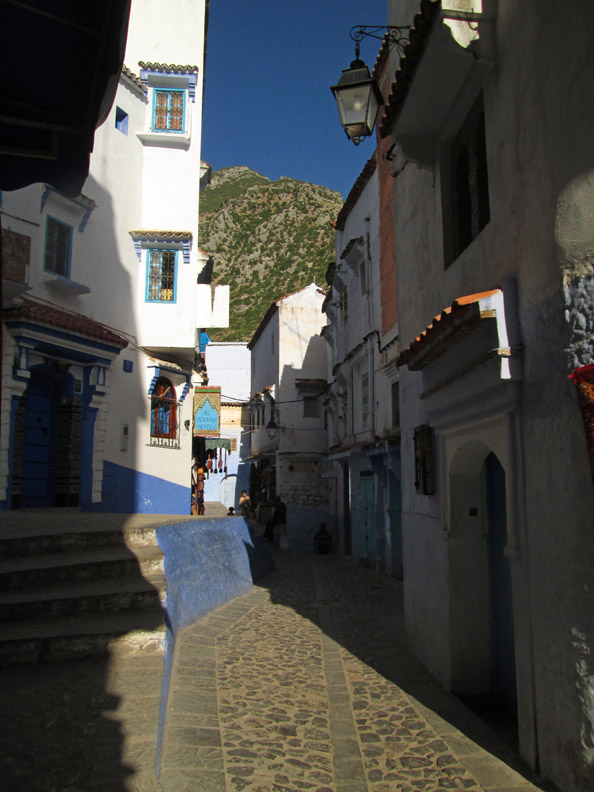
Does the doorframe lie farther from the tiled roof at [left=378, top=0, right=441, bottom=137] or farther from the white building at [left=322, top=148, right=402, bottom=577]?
the white building at [left=322, top=148, right=402, bottom=577]

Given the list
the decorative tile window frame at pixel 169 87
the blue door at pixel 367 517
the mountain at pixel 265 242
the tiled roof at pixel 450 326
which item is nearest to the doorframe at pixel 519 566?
the tiled roof at pixel 450 326

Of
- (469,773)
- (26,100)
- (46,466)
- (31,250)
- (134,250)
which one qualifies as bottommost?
(469,773)

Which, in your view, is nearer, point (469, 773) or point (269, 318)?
point (469, 773)

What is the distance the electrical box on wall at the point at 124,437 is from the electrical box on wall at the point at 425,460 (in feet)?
30.3

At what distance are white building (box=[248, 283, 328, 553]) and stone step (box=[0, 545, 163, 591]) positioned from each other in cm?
2029

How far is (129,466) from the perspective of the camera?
48.8 feet

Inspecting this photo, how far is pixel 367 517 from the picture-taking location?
18812mm

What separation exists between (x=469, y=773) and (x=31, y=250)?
37.9 feet

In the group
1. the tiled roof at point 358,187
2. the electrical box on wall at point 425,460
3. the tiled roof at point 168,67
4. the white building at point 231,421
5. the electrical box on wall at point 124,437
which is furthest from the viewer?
the white building at point 231,421

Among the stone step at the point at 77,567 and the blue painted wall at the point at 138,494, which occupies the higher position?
the blue painted wall at the point at 138,494

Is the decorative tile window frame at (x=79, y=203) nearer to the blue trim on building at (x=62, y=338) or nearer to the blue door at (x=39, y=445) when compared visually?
the blue trim on building at (x=62, y=338)

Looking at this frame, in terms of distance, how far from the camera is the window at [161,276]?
622 inches

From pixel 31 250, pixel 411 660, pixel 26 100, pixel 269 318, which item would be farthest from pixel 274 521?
pixel 26 100

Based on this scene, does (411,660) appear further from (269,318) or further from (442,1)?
(269,318)
